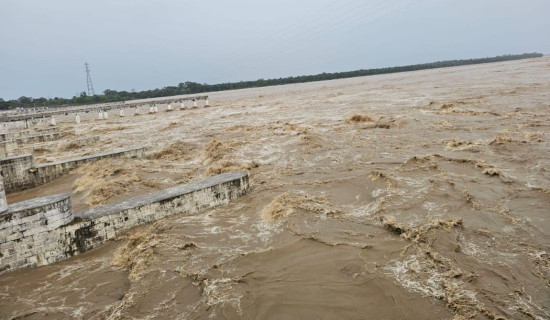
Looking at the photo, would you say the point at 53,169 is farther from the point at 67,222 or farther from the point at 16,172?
the point at 67,222

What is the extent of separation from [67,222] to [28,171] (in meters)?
7.77

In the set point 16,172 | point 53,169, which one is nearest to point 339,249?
point 53,169

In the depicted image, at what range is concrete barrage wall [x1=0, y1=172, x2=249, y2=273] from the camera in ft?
17.9

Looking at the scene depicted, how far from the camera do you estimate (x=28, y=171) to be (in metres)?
11.9

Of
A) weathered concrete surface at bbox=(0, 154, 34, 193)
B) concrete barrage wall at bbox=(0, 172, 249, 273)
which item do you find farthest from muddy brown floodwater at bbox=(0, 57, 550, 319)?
weathered concrete surface at bbox=(0, 154, 34, 193)

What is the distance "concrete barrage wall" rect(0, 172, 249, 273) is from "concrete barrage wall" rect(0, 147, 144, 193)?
7.14 metres

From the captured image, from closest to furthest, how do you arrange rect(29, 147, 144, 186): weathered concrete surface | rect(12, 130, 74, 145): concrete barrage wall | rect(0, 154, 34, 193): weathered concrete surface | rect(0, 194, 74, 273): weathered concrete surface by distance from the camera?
rect(0, 194, 74, 273): weathered concrete surface
rect(0, 154, 34, 193): weathered concrete surface
rect(29, 147, 144, 186): weathered concrete surface
rect(12, 130, 74, 145): concrete barrage wall

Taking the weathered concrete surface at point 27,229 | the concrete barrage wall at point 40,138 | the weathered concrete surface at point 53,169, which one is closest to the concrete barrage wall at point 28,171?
the weathered concrete surface at point 53,169

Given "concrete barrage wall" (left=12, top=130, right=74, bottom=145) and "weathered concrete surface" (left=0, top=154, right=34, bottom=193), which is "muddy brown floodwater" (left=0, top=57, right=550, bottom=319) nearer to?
"weathered concrete surface" (left=0, top=154, right=34, bottom=193)

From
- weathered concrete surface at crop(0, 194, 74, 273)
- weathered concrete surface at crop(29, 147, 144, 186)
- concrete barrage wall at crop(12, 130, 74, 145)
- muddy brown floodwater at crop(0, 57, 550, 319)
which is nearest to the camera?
muddy brown floodwater at crop(0, 57, 550, 319)

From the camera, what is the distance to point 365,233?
5.69m

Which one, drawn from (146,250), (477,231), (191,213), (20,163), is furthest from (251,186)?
(20,163)

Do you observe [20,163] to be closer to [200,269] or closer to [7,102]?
[200,269]

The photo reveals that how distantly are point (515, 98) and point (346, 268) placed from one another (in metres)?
21.9
